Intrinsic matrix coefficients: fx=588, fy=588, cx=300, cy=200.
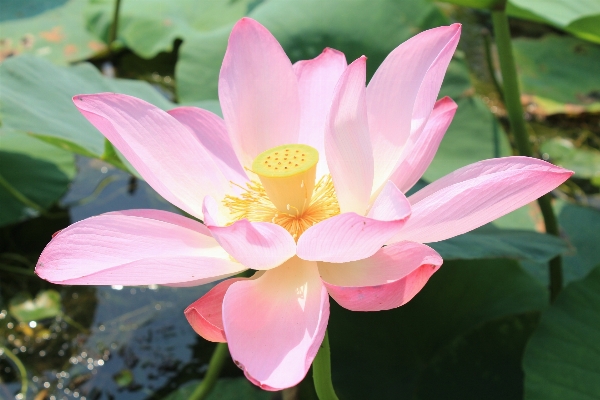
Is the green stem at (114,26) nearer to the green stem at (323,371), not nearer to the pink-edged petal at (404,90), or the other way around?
the pink-edged petal at (404,90)

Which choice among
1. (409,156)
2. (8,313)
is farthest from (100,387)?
(409,156)

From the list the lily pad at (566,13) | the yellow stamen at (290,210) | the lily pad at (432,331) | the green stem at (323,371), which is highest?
the lily pad at (566,13)

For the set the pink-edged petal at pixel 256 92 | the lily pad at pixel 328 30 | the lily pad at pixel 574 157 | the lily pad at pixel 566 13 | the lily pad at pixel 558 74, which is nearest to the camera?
the pink-edged petal at pixel 256 92

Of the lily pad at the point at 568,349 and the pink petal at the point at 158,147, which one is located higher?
the pink petal at the point at 158,147

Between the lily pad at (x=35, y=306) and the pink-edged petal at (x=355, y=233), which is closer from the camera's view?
the pink-edged petal at (x=355, y=233)

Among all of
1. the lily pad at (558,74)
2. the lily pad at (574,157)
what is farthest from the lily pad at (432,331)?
the lily pad at (558,74)

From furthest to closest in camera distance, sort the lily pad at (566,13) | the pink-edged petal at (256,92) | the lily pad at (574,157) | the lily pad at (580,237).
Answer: the lily pad at (574,157) → the lily pad at (580,237) → the lily pad at (566,13) → the pink-edged petal at (256,92)

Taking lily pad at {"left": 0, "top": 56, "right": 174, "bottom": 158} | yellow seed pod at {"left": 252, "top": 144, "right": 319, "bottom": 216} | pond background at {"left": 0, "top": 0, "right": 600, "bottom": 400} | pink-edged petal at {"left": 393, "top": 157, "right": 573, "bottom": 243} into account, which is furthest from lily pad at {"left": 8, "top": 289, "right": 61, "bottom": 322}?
pink-edged petal at {"left": 393, "top": 157, "right": 573, "bottom": 243}

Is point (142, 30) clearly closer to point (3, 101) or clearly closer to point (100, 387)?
point (3, 101)
